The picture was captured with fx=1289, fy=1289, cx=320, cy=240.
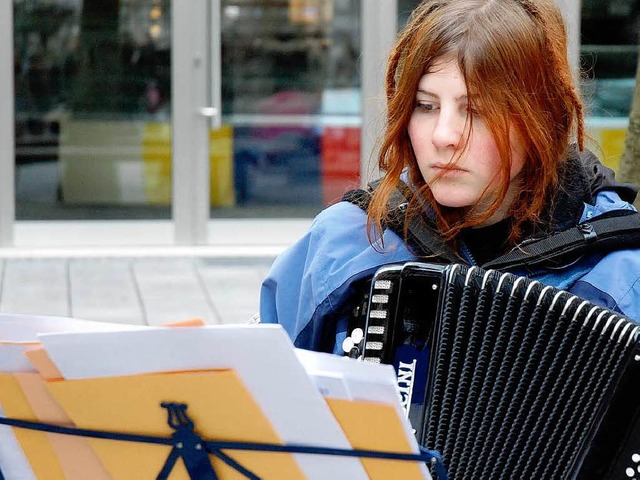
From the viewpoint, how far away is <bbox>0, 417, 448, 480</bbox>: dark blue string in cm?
152

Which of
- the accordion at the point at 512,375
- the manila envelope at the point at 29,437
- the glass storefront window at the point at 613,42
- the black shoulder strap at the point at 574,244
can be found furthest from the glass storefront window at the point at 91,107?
the manila envelope at the point at 29,437

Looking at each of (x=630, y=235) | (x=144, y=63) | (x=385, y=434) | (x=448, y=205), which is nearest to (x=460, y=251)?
(x=448, y=205)

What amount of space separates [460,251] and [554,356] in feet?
1.01

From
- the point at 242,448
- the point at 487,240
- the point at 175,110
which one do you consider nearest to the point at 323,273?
the point at 487,240

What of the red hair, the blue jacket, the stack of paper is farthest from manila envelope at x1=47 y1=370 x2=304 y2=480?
the red hair

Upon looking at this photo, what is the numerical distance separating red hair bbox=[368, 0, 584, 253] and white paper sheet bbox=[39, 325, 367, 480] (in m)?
0.64

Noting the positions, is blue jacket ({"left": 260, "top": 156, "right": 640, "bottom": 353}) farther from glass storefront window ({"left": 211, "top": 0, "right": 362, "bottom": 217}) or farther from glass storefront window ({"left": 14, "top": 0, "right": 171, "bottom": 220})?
glass storefront window ({"left": 14, "top": 0, "right": 171, "bottom": 220})

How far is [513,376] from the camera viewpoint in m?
1.86

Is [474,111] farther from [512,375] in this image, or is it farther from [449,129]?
[512,375]

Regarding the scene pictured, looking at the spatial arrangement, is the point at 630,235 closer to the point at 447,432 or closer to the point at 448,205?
the point at 448,205

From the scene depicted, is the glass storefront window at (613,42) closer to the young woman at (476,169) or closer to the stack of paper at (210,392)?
the young woman at (476,169)

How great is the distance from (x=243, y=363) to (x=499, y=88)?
0.69 metres

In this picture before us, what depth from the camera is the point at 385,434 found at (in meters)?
1.52

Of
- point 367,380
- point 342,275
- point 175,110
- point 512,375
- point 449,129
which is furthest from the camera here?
point 175,110
